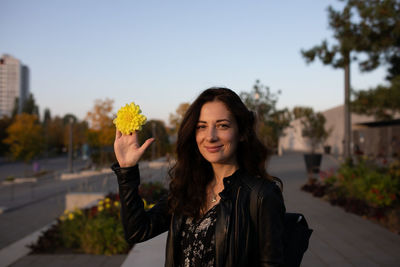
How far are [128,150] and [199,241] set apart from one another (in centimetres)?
63

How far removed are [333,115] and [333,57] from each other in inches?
1406

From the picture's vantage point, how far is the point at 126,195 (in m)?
1.77

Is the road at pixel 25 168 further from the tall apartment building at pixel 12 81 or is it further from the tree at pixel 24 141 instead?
the tall apartment building at pixel 12 81

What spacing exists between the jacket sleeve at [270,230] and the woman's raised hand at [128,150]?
68cm

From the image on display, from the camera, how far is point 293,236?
177 cm

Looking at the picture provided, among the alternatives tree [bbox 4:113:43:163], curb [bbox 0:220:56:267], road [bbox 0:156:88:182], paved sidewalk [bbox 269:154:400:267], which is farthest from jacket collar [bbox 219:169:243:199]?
tree [bbox 4:113:43:163]

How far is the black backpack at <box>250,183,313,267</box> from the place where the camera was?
5.50 feet

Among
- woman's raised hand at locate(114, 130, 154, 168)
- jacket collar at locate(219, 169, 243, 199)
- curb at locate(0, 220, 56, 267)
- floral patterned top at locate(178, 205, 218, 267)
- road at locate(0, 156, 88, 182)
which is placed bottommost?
road at locate(0, 156, 88, 182)

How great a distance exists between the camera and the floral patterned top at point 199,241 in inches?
67.6

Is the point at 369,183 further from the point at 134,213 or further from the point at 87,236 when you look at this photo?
the point at 134,213

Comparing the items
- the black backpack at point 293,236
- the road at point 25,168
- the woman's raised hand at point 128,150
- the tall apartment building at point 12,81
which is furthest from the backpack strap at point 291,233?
the tall apartment building at point 12,81

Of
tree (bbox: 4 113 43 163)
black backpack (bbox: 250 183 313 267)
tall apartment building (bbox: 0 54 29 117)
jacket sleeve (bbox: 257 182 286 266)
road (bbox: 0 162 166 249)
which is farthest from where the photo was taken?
tall apartment building (bbox: 0 54 29 117)

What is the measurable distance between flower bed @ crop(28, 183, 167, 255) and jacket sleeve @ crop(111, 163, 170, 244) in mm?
3715

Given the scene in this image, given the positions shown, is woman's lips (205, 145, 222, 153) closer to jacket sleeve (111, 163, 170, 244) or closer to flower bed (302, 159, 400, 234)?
jacket sleeve (111, 163, 170, 244)
